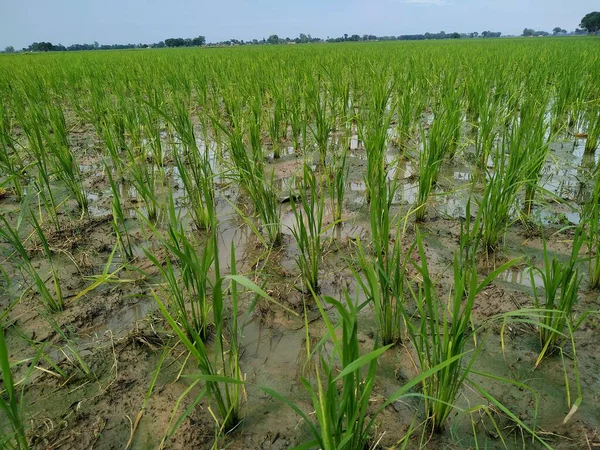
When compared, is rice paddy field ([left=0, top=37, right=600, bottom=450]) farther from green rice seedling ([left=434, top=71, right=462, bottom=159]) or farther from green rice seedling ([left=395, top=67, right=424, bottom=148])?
green rice seedling ([left=395, top=67, right=424, bottom=148])

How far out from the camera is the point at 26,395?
1.14m

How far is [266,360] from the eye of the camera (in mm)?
1246

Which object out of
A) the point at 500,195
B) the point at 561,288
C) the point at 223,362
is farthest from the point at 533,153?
the point at 223,362

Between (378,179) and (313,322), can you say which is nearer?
(313,322)

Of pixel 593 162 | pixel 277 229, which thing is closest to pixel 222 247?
pixel 277 229

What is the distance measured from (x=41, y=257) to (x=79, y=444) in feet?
3.92

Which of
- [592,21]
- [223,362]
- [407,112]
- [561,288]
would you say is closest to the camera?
[223,362]

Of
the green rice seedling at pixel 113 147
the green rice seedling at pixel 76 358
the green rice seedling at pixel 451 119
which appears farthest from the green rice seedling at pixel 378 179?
the green rice seedling at pixel 113 147

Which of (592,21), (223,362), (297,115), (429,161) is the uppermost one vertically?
(592,21)

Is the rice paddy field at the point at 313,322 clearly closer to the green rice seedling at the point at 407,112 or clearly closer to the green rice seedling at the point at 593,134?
the green rice seedling at the point at 407,112

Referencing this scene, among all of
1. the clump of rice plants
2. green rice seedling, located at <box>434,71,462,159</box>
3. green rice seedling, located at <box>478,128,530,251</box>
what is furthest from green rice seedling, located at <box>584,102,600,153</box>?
green rice seedling, located at <box>478,128,530,251</box>

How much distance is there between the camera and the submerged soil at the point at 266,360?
1.00 meters

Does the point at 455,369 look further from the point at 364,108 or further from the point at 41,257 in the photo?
the point at 364,108

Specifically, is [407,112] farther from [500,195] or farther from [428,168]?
[500,195]
